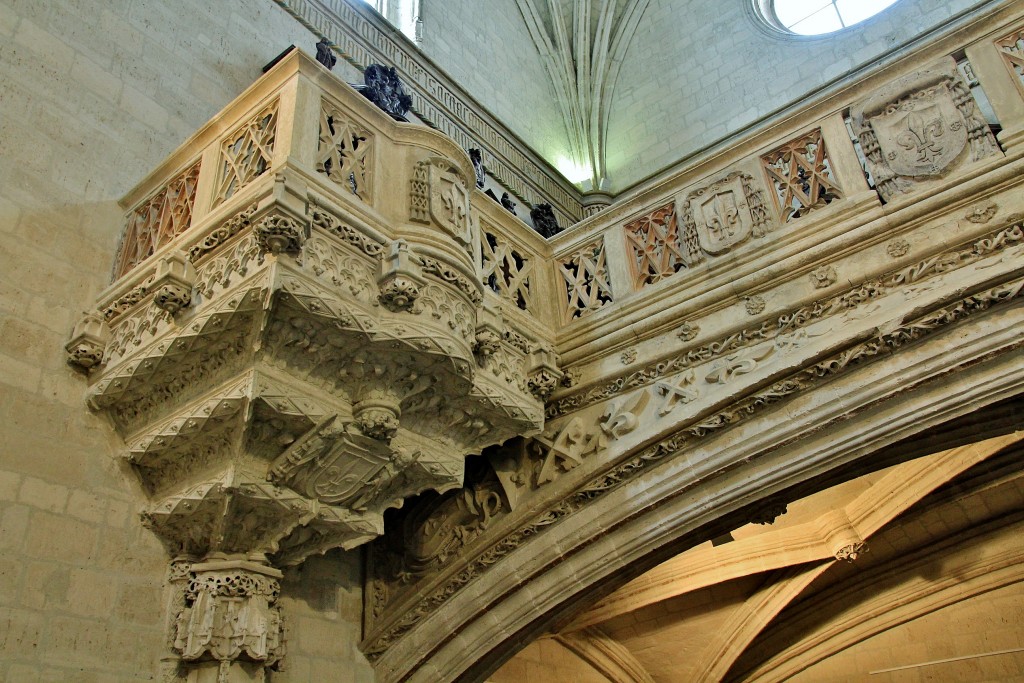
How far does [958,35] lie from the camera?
458 cm

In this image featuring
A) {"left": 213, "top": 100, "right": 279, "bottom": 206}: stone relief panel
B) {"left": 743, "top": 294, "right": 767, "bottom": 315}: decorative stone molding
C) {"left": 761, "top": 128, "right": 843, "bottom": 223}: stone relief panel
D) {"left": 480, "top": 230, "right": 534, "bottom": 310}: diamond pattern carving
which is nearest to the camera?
{"left": 213, "top": 100, "right": 279, "bottom": 206}: stone relief panel

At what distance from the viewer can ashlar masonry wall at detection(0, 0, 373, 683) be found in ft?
13.3

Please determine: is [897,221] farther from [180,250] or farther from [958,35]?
[180,250]

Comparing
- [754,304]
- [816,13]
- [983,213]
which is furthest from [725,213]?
[816,13]

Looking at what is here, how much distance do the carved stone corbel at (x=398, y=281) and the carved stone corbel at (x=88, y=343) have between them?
1.53 metres

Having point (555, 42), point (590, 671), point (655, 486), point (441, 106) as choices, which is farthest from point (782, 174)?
point (555, 42)

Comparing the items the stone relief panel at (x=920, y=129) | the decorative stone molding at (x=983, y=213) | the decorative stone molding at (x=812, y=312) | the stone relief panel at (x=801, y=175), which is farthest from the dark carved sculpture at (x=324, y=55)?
the decorative stone molding at (x=983, y=213)

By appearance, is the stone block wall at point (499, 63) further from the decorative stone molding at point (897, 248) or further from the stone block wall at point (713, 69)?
the decorative stone molding at point (897, 248)

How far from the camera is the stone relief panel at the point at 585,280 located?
546cm

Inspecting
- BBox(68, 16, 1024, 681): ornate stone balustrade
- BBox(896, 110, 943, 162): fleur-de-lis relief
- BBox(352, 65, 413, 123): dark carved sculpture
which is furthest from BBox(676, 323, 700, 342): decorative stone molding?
BBox(352, 65, 413, 123): dark carved sculpture

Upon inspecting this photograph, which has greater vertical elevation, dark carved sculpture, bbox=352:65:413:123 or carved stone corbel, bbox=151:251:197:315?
dark carved sculpture, bbox=352:65:413:123

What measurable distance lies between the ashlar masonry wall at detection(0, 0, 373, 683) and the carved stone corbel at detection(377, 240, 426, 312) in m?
1.65

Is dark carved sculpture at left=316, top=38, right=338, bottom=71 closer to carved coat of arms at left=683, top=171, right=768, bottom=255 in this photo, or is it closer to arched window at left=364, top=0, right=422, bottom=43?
arched window at left=364, top=0, right=422, bottom=43

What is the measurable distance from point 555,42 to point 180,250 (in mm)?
7759
